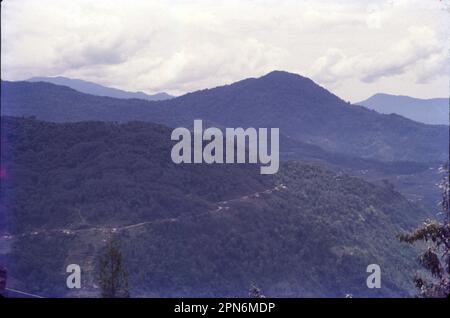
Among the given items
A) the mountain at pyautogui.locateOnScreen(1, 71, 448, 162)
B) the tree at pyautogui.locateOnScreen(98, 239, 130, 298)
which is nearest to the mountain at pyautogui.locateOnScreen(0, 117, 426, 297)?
the tree at pyautogui.locateOnScreen(98, 239, 130, 298)

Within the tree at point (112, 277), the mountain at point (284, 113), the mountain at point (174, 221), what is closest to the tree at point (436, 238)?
the tree at point (112, 277)

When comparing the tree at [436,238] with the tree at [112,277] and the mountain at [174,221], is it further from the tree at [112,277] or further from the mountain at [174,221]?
the mountain at [174,221]

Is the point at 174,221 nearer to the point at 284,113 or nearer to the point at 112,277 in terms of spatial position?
the point at 112,277

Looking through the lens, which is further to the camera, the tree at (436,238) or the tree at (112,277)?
the tree at (436,238)

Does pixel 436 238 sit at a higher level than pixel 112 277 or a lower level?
higher

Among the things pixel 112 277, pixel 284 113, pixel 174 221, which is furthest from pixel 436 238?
pixel 284 113

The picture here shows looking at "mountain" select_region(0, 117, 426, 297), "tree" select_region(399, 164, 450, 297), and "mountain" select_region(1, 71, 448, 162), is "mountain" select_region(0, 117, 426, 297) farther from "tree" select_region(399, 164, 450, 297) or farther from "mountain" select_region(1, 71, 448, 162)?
"mountain" select_region(1, 71, 448, 162)
